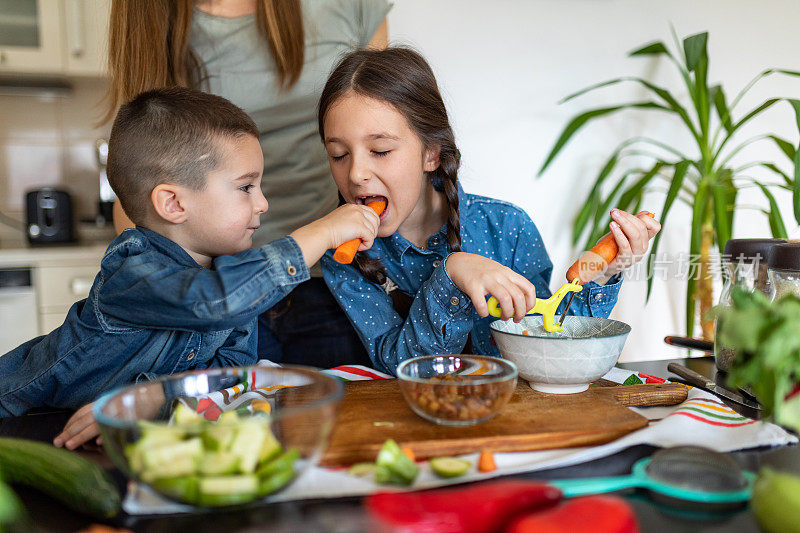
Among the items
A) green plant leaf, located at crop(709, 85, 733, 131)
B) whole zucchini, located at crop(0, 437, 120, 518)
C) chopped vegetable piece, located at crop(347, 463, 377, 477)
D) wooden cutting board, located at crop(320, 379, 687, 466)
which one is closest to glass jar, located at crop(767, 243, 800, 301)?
wooden cutting board, located at crop(320, 379, 687, 466)

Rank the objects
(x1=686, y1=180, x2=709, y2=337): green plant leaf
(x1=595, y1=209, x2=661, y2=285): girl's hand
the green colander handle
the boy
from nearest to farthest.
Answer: the green colander handle → the boy → (x1=595, y1=209, x2=661, y2=285): girl's hand → (x1=686, y1=180, x2=709, y2=337): green plant leaf

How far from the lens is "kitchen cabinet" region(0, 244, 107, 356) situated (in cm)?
229

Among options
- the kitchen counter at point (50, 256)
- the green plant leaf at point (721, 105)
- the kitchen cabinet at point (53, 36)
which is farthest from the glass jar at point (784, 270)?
the kitchen cabinet at point (53, 36)

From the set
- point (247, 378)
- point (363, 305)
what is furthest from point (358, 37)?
point (247, 378)

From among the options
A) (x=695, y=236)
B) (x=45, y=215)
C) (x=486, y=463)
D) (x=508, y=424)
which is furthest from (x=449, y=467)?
(x=45, y=215)

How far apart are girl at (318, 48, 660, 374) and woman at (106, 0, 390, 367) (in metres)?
0.18

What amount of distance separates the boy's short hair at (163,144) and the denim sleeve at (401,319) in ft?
1.21

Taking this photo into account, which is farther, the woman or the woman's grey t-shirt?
the woman's grey t-shirt

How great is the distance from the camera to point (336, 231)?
1.05m

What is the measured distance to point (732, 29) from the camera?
8.98ft

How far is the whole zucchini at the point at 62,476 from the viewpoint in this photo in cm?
59

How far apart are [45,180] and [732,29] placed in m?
3.08

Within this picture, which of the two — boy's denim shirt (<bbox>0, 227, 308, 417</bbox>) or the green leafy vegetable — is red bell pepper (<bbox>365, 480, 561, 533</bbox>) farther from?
boy's denim shirt (<bbox>0, 227, 308, 417</bbox>)

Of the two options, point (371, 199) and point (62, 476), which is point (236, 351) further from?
point (62, 476)
